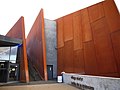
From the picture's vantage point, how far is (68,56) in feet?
54.5

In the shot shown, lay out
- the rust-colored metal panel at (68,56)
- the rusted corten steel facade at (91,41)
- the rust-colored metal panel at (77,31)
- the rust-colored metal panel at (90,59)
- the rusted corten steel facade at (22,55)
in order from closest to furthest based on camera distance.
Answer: the rusted corten steel facade at (91,41)
the rust-colored metal panel at (90,59)
the rusted corten steel facade at (22,55)
the rust-colored metal panel at (77,31)
the rust-colored metal panel at (68,56)

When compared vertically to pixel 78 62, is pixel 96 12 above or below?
above

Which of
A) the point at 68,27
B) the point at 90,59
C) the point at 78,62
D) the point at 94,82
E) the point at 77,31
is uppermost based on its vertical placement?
the point at 68,27

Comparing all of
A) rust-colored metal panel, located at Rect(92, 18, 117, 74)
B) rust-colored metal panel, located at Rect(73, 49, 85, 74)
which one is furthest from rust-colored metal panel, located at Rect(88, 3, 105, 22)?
rust-colored metal panel, located at Rect(73, 49, 85, 74)

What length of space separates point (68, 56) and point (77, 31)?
3.10 metres

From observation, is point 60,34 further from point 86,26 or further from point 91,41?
point 91,41

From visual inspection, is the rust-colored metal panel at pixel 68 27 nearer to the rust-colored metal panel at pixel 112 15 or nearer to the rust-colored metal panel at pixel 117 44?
the rust-colored metal panel at pixel 112 15

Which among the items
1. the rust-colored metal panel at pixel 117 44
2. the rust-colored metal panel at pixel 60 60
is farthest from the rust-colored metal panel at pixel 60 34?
the rust-colored metal panel at pixel 117 44

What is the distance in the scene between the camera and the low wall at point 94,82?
5560mm

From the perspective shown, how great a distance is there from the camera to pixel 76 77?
10.2m

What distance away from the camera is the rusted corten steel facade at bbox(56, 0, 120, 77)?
1117cm

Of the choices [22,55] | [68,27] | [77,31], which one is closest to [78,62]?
[77,31]

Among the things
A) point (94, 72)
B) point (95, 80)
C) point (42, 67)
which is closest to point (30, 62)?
point (42, 67)

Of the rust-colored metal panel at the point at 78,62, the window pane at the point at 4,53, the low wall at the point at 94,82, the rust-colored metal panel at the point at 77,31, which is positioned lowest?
the low wall at the point at 94,82
